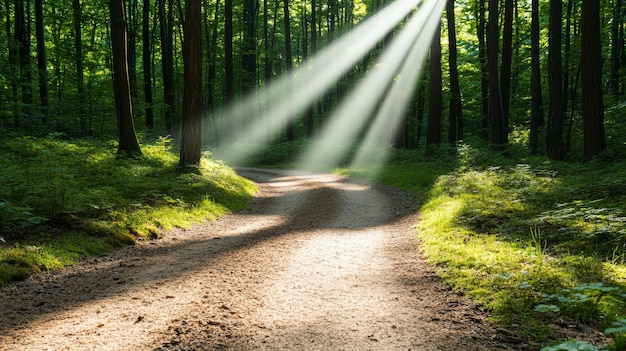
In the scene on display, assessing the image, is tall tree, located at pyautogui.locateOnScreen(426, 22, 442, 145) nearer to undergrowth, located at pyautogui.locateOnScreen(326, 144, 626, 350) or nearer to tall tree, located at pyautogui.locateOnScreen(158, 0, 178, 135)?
undergrowth, located at pyautogui.locateOnScreen(326, 144, 626, 350)

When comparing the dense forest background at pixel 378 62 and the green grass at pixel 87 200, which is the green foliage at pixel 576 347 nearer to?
the green grass at pixel 87 200

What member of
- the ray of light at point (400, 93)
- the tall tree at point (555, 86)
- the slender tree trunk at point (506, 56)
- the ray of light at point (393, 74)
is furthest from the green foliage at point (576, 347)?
the ray of light at point (393, 74)

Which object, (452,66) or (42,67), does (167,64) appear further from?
(452,66)

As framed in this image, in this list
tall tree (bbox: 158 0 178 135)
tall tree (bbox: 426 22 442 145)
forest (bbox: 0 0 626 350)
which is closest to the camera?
forest (bbox: 0 0 626 350)

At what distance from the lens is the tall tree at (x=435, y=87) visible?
1852cm

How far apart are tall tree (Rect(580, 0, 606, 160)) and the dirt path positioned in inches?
320

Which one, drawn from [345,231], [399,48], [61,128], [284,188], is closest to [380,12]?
[399,48]

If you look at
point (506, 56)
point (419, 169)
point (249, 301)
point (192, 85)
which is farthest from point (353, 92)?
point (249, 301)

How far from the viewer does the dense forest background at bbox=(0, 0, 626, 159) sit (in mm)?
14594

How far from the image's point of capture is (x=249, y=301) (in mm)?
4301

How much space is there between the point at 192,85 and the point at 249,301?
977cm

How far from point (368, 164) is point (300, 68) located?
26.2 metres

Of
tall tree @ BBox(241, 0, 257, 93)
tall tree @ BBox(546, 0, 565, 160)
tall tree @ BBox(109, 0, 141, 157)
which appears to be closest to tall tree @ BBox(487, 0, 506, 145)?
tall tree @ BBox(546, 0, 565, 160)

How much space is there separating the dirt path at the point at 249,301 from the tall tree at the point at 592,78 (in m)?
8.13
